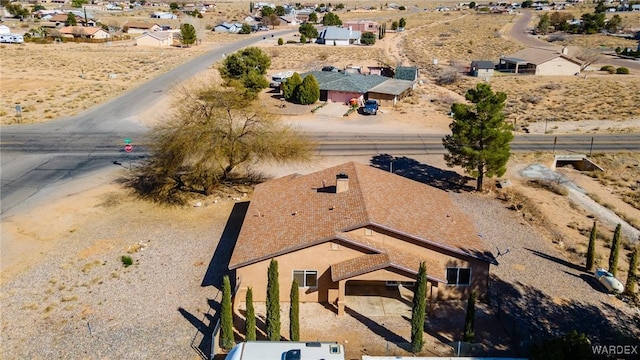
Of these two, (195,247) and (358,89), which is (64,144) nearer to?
(195,247)

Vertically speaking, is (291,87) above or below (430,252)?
above

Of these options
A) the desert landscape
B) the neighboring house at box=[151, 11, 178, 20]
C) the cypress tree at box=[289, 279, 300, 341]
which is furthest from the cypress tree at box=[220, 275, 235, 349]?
the neighboring house at box=[151, 11, 178, 20]

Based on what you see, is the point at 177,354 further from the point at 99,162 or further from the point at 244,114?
the point at 99,162

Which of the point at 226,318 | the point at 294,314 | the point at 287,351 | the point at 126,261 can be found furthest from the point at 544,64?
the point at 287,351

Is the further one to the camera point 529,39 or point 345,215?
point 529,39

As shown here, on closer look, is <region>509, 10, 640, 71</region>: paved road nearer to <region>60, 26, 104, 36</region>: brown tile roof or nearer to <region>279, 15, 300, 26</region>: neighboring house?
<region>279, 15, 300, 26</region>: neighboring house

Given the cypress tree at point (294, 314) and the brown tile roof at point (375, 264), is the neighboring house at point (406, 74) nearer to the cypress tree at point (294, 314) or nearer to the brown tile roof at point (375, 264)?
the brown tile roof at point (375, 264)

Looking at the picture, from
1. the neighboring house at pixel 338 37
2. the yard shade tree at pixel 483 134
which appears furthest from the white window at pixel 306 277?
the neighboring house at pixel 338 37
